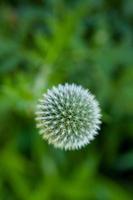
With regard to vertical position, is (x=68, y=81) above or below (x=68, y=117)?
above

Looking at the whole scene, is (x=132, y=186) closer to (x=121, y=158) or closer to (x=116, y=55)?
(x=121, y=158)

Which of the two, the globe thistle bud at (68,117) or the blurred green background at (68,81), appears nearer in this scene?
the globe thistle bud at (68,117)

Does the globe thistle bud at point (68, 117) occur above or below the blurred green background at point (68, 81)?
below

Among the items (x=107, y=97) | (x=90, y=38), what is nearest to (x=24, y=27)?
(x=90, y=38)

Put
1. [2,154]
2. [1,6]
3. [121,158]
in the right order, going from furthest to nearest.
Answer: [1,6]
[121,158]
[2,154]

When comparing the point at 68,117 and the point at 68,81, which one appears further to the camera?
the point at 68,81
